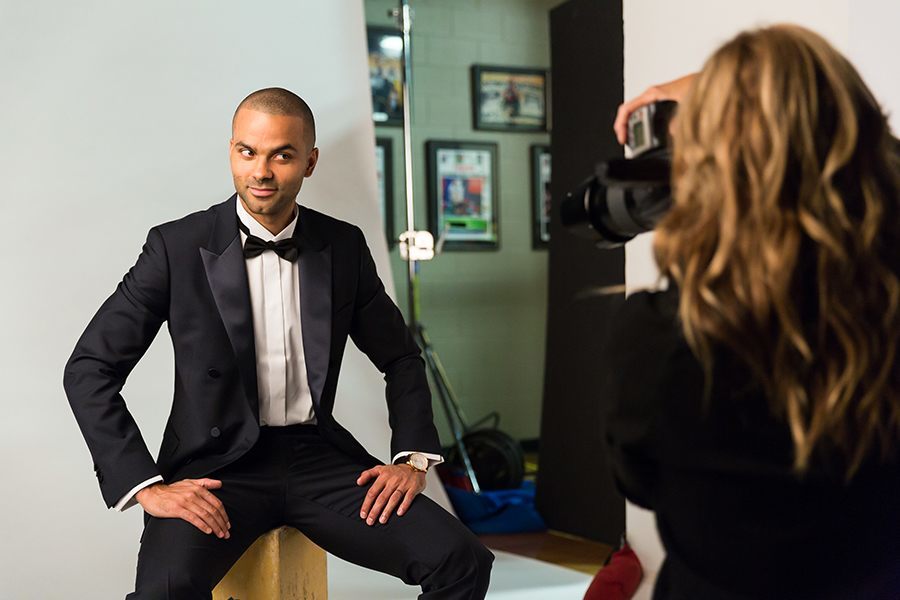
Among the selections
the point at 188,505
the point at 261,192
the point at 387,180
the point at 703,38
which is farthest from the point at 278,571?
the point at 387,180

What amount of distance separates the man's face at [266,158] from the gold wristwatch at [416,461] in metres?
0.61

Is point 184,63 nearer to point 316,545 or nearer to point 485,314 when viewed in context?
point 316,545

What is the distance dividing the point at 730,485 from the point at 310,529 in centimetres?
122

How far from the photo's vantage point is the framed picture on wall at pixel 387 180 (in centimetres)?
578

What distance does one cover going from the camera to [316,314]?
86.7 inches

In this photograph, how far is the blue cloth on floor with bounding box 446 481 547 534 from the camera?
4.27 metres

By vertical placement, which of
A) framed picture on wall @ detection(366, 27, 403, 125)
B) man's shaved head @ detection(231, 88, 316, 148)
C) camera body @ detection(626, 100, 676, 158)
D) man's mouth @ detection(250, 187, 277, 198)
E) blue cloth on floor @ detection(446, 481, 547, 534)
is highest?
framed picture on wall @ detection(366, 27, 403, 125)

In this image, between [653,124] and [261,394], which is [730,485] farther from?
[261,394]

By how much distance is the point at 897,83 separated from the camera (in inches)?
85.7

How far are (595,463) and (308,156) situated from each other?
6.95 feet

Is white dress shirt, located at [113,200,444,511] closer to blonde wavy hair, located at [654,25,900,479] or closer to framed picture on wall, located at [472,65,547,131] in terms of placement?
blonde wavy hair, located at [654,25,900,479]

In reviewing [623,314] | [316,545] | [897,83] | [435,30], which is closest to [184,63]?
[316,545]

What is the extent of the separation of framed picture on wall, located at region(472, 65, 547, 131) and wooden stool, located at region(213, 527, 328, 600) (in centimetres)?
421

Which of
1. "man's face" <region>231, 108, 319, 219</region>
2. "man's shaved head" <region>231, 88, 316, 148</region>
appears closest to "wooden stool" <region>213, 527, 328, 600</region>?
"man's face" <region>231, 108, 319, 219</region>
